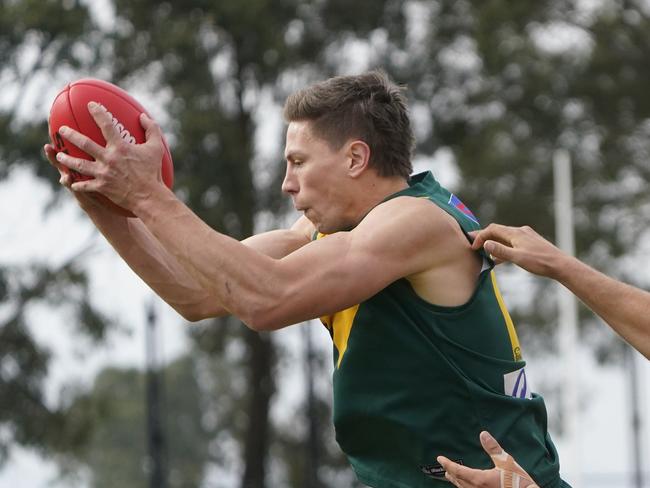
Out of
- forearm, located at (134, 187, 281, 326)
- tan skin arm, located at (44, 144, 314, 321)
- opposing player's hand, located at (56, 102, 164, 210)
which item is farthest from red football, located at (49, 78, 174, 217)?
forearm, located at (134, 187, 281, 326)

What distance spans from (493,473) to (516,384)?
0.49 metres

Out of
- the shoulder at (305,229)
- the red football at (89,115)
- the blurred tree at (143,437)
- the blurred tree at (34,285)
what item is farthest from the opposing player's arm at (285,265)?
the blurred tree at (143,437)

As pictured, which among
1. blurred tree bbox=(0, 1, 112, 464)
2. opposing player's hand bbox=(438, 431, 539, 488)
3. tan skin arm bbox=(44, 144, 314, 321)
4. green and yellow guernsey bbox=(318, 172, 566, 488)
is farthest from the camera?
blurred tree bbox=(0, 1, 112, 464)

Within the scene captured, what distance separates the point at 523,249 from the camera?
385 cm

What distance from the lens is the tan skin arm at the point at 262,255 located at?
12.0 ft

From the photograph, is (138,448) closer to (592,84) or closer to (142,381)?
(142,381)

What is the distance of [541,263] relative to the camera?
12.5 feet

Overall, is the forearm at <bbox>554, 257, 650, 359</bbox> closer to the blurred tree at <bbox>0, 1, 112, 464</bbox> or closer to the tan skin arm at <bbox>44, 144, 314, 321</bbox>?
the tan skin arm at <bbox>44, 144, 314, 321</bbox>

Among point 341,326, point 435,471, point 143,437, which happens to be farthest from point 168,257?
point 143,437

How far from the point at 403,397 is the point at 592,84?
67.5 ft

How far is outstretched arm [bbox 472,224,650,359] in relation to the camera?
383cm

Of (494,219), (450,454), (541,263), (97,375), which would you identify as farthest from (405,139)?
(494,219)

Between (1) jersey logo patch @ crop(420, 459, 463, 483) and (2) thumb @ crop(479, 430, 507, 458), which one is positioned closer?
(2) thumb @ crop(479, 430, 507, 458)

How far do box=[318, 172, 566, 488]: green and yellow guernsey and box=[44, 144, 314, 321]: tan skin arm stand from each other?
28.4 inches
